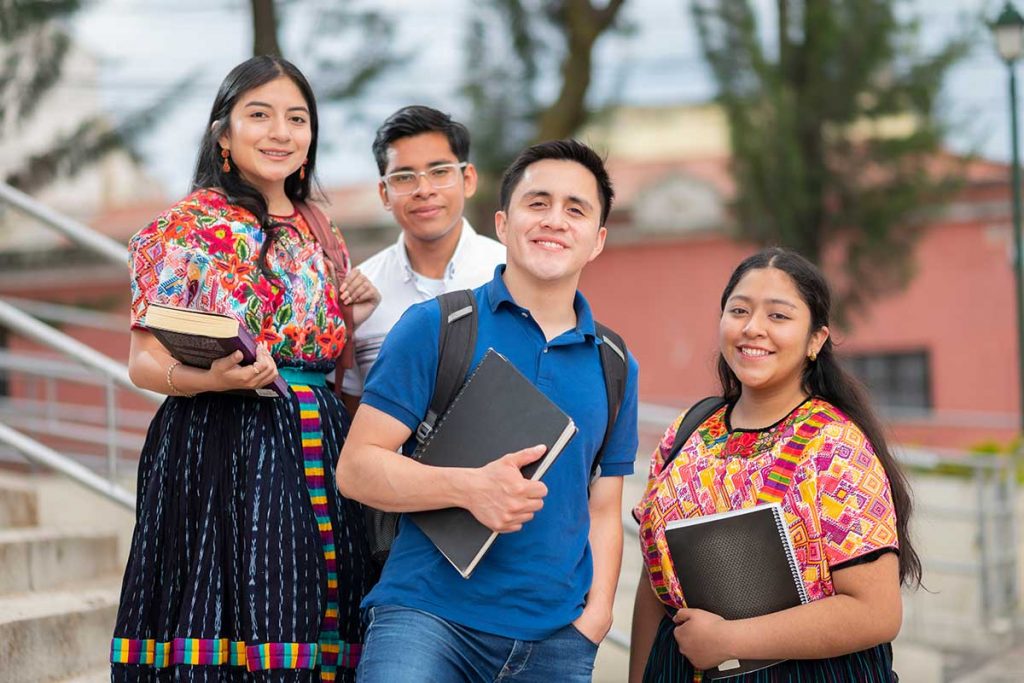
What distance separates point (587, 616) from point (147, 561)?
1013mm

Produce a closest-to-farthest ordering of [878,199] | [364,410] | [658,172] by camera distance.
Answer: [364,410]
[878,199]
[658,172]

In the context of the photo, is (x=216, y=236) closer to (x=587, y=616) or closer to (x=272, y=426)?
(x=272, y=426)

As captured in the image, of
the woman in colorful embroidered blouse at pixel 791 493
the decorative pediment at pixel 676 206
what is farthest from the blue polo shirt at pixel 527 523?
the decorative pediment at pixel 676 206

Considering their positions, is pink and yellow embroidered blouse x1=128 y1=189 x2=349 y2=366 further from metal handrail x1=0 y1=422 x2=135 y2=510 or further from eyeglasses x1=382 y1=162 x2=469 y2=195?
metal handrail x1=0 y1=422 x2=135 y2=510

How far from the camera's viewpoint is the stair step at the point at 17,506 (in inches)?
175

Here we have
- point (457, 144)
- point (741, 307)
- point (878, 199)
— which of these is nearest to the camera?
point (741, 307)

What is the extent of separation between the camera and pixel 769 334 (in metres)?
2.85

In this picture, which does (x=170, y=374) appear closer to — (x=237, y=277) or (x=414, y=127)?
(x=237, y=277)

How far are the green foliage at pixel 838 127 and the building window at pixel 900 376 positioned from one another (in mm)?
5108

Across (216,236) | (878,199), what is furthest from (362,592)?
(878,199)

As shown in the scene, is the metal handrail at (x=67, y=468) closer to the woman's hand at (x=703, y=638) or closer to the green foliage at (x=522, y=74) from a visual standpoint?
the woman's hand at (x=703, y=638)

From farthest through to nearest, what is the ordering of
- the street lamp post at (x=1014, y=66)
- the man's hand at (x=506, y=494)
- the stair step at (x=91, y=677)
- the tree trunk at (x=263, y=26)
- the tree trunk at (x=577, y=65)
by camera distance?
the street lamp post at (x=1014, y=66)
the tree trunk at (x=577, y=65)
the tree trunk at (x=263, y=26)
the stair step at (x=91, y=677)
the man's hand at (x=506, y=494)

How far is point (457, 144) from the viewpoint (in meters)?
3.55

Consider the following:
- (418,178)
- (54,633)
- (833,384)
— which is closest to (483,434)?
(833,384)
